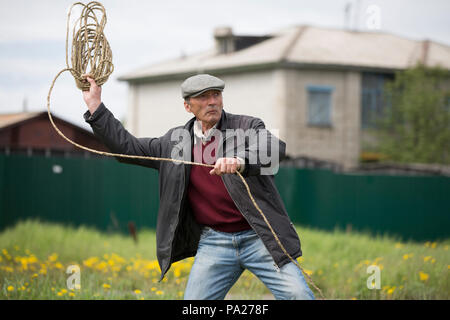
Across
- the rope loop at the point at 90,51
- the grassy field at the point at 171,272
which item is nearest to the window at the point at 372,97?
the grassy field at the point at 171,272

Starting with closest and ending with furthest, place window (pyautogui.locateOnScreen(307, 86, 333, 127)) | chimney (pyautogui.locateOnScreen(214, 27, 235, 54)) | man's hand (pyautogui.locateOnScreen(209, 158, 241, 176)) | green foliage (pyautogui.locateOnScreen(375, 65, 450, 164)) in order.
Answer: man's hand (pyautogui.locateOnScreen(209, 158, 241, 176)), green foliage (pyautogui.locateOnScreen(375, 65, 450, 164)), window (pyautogui.locateOnScreen(307, 86, 333, 127)), chimney (pyautogui.locateOnScreen(214, 27, 235, 54))

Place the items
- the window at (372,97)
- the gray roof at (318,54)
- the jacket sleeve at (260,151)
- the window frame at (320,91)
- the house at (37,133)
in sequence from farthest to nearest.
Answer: the window at (372,97) → the window frame at (320,91) → the gray roof at (318,54) → the house at (37,133) → the jacket sleeve at (260,151)

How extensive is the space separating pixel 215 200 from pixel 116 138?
0.78 metres

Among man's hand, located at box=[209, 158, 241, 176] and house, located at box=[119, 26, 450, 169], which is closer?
man's hand, located at box=[209, 158, 241, 176]

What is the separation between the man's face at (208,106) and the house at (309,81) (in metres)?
19.8

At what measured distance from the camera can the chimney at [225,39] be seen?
27.4 metres

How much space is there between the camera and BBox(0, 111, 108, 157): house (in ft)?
56.4

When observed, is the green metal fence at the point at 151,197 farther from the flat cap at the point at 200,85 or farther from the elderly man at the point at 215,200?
the flat cap at the point at 200,85

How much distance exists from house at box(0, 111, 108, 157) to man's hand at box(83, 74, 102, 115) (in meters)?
12.1

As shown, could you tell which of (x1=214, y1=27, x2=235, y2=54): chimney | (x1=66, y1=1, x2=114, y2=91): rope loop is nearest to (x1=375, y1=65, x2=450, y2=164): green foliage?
(x1=214, y1=27, x2=235, y2=54): chimney

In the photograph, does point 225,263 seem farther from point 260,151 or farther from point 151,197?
point 151,197

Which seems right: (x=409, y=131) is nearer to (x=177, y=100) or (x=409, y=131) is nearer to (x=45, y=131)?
(x=177, y=100)

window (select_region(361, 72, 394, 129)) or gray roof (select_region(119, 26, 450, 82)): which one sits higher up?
gray roof (select_region(119, 26, 450, 82))

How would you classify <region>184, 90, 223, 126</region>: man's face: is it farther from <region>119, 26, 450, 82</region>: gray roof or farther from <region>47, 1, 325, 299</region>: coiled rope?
<region>119, 26, 450, 82</region>: gray roof
